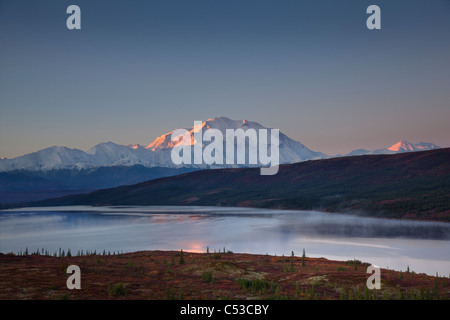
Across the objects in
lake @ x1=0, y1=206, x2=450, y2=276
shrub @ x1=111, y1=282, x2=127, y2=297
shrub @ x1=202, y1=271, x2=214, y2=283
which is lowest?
lake @ x1=0, y1=206, x2=450, y2=276

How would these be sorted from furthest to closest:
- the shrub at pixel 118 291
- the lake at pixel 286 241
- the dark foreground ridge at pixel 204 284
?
the lake at pixel 286 241
the dark foreground ridge at pixel 204 284
the shrub at pixel 118 291

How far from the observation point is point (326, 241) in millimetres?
71000

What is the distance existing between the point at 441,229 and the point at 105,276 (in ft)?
255

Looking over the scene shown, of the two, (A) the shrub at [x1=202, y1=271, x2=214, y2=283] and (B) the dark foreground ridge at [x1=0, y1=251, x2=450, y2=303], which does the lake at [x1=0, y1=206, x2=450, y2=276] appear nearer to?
(B) the dark foreground ridge at [x1=0, y1=251, x2=450, y2=303]

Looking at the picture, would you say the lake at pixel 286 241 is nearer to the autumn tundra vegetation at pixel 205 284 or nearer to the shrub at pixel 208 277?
the autumn tundra vegetation at pixel 205 284

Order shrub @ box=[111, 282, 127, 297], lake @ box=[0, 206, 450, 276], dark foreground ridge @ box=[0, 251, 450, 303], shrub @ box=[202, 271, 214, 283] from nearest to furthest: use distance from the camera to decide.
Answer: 1. shrub @ box=[111, 282, 127, 297]
2. dark foreground ridge @ box=[0, 251, 450, 303]
3. shrub @ box=[202, 271, 214, 283]
4. lake @ box=[0, 206, 450, 276]

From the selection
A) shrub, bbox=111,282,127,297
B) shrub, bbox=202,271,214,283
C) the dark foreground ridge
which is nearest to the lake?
the dark foreground ridge

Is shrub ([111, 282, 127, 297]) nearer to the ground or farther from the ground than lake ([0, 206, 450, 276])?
farther from the ground

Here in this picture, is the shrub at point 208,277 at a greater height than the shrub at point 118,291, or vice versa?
the shrub at point 118,291

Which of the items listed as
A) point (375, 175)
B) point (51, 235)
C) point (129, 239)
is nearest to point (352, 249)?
point (129, 239)

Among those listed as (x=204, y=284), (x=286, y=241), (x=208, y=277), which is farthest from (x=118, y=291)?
(x=286, y=241)

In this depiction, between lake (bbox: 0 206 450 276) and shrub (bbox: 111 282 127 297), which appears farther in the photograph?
lake (bbox: 0 206 450 276)

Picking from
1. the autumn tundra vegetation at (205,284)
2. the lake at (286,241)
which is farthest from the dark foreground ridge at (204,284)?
the lake at (286,241)
